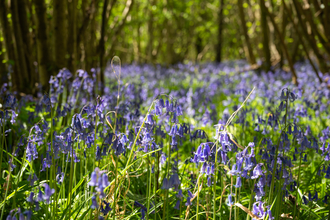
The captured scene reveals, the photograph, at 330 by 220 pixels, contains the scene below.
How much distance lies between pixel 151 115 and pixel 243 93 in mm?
3191

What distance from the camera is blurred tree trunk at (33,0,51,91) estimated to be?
14.7 ft

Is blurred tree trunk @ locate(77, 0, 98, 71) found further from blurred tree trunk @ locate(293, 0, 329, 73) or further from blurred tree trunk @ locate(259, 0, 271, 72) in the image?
blurred tree trunk @ locate(259, 0, 271, 72)

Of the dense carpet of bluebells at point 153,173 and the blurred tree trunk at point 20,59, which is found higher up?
the blurred tree trunk at point 20,59

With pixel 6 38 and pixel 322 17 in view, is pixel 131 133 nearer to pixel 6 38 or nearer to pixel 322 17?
pixel 6 38

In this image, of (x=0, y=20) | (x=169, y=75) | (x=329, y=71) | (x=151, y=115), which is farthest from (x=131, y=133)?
(x=169, y=75)

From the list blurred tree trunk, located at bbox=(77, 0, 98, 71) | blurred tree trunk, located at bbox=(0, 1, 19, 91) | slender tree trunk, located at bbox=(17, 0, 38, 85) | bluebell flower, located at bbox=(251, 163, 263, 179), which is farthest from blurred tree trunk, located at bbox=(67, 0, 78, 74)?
bluebell flower, located at bbox=(251, 163, 263, 179)

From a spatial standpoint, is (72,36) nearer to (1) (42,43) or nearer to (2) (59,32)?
(2) (59,32)

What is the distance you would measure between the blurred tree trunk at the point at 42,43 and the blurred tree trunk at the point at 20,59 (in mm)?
280

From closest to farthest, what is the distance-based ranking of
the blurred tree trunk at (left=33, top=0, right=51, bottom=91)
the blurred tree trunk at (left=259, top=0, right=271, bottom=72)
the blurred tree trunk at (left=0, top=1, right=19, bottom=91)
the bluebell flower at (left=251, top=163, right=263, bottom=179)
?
the bluebell flower at (left=251, top=163, right=263, bottom=179) < the blurred tree trunk at (left=0, top=1, right=19, bottom=91) < the blurred tree trunk at (left=33, top=0, right=51, bottom=91) < the blurred tree trunk at (left=259, top=0, right=271, bottom=72)

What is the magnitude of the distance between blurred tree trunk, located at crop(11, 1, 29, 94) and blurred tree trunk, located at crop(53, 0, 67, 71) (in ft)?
1.69

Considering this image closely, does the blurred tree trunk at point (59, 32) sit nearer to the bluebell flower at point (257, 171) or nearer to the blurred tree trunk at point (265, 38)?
the bluebell flower at point (257, 171)

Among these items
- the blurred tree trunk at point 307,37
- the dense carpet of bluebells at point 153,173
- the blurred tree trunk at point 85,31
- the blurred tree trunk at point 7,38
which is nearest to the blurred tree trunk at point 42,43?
the blurred tree trunk at point 7,38

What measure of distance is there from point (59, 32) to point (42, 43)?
0.31 m

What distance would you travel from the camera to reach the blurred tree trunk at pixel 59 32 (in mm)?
4531
